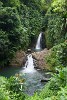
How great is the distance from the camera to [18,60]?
29.4 meters

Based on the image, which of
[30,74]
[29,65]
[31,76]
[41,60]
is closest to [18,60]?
[29,65]

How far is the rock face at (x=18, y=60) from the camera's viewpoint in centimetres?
2886

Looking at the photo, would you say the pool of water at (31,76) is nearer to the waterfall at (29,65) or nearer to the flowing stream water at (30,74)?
the flowing stream water at (30,74)

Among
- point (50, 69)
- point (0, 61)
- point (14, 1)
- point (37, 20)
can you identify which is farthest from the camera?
point (37, 20)

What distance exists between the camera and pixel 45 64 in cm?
2769

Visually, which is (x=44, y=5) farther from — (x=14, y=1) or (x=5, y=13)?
(x=5, y=13)

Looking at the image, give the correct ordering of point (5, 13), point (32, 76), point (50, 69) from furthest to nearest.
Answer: point (5, 13) < point (50, 69) < point (32, 76)

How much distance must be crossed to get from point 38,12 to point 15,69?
20.5m

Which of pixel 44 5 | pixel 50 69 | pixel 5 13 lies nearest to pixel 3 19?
pixel 5 13

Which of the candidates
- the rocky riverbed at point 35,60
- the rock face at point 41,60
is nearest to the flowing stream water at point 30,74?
the rocky riverbed at point 35,60

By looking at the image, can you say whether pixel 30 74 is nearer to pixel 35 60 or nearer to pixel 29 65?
pixel 29 65

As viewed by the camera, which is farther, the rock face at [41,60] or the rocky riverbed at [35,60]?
the rocky riverbed at [35,60]

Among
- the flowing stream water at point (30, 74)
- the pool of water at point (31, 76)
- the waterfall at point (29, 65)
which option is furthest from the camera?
the waterfall at point (29, 65)

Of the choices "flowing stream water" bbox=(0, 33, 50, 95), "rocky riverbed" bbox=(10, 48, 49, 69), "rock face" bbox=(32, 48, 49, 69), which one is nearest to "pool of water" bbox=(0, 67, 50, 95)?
"flowing stream water" bbox=(0, 33, 50, 95)
